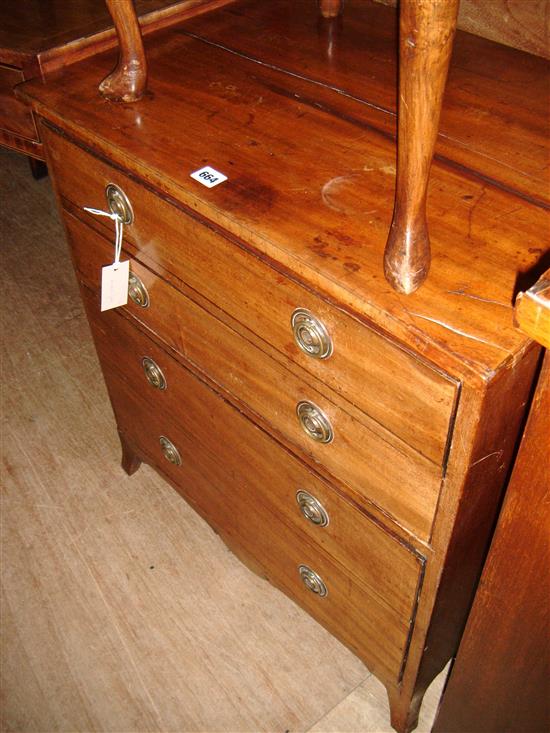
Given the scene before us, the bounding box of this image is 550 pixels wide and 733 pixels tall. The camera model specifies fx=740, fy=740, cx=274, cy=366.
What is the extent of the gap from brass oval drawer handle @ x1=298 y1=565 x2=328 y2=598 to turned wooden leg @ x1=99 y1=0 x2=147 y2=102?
0.85m

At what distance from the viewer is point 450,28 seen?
626 mm

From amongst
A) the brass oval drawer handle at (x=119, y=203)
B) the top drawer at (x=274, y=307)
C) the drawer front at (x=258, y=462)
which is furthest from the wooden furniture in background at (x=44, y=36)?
the drawer front at (x=258, y=462)

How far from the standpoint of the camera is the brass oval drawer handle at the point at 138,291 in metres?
1.25

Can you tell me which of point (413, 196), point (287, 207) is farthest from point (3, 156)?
point (413, 196)

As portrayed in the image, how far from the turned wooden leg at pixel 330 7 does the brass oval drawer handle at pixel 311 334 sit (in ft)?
2.09

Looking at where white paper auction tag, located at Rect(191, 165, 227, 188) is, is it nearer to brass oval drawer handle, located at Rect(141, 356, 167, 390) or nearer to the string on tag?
the string on tag

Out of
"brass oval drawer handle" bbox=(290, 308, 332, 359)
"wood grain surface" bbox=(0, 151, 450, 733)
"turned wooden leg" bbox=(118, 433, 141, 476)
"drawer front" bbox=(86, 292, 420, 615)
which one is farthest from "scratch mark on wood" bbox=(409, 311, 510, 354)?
"turned wooden leg" bbox=(118, 433, 141, 476)

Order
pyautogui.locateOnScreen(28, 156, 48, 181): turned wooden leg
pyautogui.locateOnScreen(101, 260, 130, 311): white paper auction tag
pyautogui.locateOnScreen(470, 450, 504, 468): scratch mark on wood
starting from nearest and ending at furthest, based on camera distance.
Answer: pyautogui.locateOnScreen(470, 450, 504, 468): scratch mark on wood → pyautogui.locateOnScreen(101, 260, 130, 311): white paper auction tag → pyautogui.locateOnScreen(28, 156, 48, 181): turned wooden leg

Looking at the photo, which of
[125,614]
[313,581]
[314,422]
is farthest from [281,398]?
[125,614]

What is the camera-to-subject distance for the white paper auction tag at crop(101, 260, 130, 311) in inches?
47.2

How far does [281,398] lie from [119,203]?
0.40 metres

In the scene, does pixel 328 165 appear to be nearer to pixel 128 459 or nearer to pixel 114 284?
pixel 114 284

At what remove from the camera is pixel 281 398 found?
1.08 metres

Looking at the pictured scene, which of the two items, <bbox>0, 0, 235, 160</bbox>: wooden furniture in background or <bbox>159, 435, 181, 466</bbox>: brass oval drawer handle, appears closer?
<bbox>0, 0, 235, 160</bbox>: wooden furniture in background
